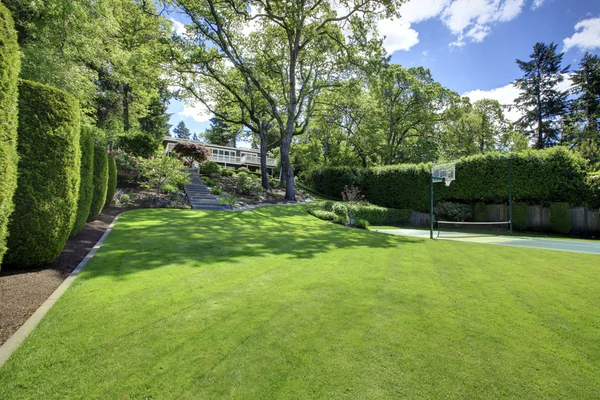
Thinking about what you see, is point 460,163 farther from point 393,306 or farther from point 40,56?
point 40,56

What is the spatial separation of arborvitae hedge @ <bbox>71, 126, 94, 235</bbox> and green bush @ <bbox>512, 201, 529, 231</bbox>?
18858 millimetres

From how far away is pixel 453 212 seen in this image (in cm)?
1638

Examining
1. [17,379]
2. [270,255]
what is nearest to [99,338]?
[17,379]

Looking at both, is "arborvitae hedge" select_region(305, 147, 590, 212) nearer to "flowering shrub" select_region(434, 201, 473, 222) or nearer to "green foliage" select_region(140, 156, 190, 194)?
"flowering shrub" select_region(434, 201, 473, 222)

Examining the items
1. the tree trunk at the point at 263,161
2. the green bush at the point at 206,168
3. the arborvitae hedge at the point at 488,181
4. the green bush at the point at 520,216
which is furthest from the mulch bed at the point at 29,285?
the green bush at the point at 520,216

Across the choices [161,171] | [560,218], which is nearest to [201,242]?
[161,171]

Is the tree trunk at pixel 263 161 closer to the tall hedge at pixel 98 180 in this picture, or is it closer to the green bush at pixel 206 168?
the green bush at pixel 206 168

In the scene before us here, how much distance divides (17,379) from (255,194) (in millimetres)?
17326

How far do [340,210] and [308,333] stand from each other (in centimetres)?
1278

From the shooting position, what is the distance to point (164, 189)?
50.4 feet

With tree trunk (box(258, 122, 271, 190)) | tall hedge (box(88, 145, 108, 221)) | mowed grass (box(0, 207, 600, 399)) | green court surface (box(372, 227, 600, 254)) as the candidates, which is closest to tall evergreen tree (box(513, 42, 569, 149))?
green court surface (box(372, 227, 600, 254))

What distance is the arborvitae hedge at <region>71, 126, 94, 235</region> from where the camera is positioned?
6.42 metres

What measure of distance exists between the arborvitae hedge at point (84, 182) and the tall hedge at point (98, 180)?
2.06 metres

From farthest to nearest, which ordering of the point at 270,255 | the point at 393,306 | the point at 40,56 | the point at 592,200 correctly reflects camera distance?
the point at 592,200
the point at 40,56
the point at 270,255
the point at 393,306
